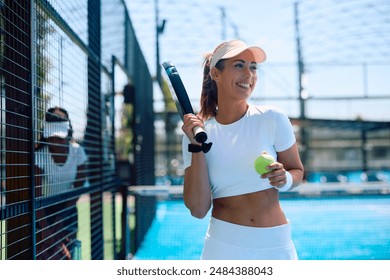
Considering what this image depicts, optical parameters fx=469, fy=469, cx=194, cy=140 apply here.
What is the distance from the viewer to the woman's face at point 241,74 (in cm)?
164

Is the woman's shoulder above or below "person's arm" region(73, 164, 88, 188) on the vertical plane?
above

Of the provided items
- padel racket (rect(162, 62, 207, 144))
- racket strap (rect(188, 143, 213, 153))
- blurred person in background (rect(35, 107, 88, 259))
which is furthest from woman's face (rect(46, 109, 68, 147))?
racket strap (rect(188, 143, 213, 153))

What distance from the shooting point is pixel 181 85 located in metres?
1.70

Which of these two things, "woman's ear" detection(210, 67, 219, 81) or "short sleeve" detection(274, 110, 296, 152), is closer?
"short sleeve" detection(274, 110, 296, 152)

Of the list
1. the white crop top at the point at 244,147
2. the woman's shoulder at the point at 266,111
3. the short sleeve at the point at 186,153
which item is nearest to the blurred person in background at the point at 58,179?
the short sleeve at the point at 186,153

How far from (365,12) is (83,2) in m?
7.60

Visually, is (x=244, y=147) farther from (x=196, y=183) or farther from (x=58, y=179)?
(x=58, y=179)

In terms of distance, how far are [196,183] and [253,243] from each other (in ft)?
0.91

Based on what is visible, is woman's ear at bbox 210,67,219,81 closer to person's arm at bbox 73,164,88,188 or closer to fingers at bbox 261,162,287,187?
fingers at bbox 261,162,287,187

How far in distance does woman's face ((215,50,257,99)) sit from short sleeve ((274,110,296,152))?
14 centimetres

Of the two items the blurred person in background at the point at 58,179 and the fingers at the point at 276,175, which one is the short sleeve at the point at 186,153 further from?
the blurred person in background at the point at 58,179

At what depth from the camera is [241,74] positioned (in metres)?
1.65

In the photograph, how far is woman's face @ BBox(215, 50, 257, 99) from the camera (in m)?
1.64

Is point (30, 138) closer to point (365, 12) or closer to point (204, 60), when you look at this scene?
point (204, 60)
